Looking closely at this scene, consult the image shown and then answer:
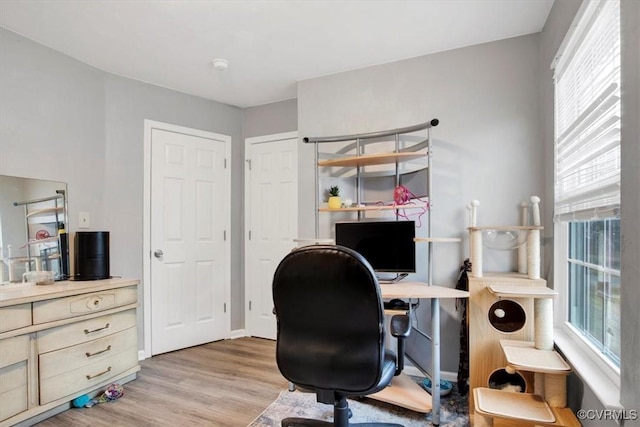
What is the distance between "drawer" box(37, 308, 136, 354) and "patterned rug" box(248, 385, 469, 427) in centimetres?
123

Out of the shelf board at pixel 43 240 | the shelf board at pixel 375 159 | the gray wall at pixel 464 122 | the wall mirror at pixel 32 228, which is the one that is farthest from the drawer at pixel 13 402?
the gray wall at pixel 464 122

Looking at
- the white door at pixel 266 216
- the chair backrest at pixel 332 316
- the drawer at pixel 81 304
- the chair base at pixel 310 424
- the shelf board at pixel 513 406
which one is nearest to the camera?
the chair backrest at pixel 332 316

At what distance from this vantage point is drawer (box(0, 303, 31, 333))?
1850 mm

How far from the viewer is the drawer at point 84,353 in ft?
6.79

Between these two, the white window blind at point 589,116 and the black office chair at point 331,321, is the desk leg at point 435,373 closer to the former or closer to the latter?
the black office chair at point 331,321

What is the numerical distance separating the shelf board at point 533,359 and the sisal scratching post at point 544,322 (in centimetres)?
4

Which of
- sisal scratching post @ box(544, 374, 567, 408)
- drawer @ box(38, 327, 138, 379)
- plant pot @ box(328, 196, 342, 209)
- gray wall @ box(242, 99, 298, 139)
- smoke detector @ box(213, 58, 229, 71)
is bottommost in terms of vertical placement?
drawer @ box(38, 327, 138, 379)

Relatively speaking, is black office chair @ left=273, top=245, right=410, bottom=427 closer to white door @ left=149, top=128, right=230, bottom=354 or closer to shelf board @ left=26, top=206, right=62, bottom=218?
shelf board @ left=26, top=206, right=62, bottom=218

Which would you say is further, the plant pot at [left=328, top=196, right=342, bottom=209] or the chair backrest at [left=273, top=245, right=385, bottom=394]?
the plant pot at [left=328, top=196, right=342, bottom=209]

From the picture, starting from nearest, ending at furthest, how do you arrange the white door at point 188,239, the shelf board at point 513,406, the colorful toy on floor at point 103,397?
the shelf board at point 513,406
the colorful toy on floor at point 103,397
the white door at point 188,239

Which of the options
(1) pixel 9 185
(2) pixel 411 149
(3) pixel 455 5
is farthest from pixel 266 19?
(1) pixel 9 185

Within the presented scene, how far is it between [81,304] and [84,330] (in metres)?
0.17

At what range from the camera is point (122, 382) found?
2.56 meters

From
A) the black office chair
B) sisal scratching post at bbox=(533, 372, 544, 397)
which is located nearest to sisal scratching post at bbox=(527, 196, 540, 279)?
sisal scratching post at bbox=(533, 372, 544, 397)
